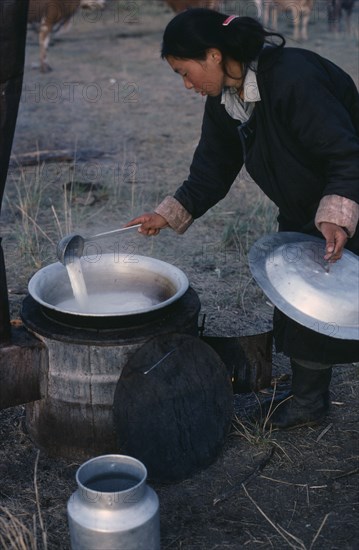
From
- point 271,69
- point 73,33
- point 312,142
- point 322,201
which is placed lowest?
point 73,33

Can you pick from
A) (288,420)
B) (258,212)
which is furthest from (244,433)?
(258,212)

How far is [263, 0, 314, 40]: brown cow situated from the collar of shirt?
11190 mm

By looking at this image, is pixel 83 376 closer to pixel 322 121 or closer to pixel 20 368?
pixel 20 368

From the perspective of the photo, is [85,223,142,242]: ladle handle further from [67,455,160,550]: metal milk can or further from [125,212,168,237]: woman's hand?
[67,455,160,550]: metal milk can

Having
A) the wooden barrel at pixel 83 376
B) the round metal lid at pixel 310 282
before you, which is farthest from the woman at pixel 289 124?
the wooden barrel at pixel 83 376

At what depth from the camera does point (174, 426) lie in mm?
3199

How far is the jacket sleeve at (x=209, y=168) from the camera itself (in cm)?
358

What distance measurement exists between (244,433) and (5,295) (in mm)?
1220

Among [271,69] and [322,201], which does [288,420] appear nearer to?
[322,201]

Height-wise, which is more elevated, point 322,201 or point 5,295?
point 322,201

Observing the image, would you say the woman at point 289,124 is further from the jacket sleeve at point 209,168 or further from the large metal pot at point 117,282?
the large metal pot at point 117,282

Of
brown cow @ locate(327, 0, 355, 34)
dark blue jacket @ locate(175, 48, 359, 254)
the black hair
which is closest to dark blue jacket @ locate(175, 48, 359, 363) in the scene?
dark blue jacket @ locate(175, 48, 359, 254)

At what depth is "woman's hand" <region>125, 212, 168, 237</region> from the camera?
354 centimetres

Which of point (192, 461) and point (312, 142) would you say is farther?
point (192, 461)
